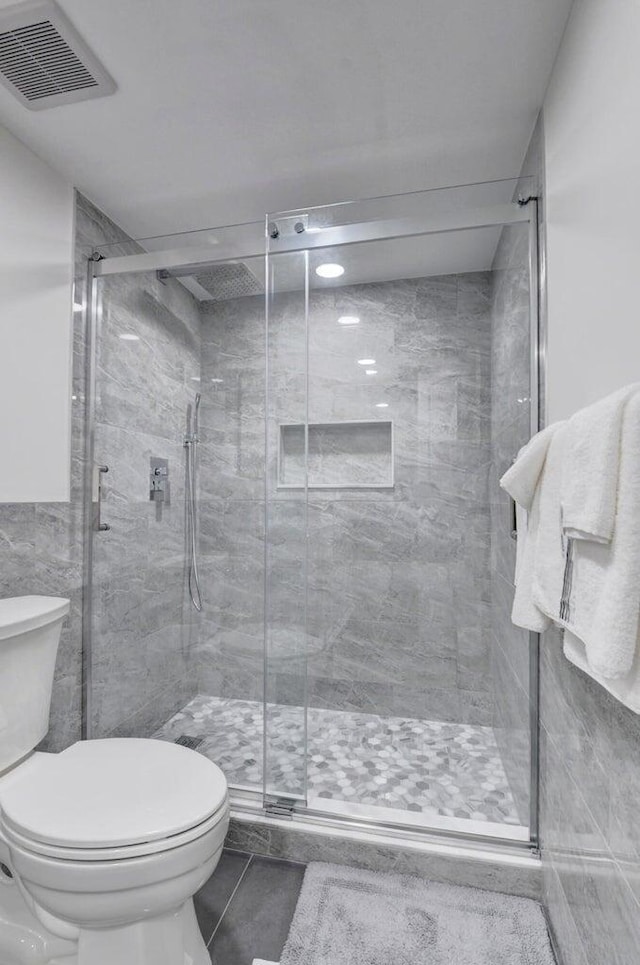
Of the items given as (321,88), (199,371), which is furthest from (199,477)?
(321,88)

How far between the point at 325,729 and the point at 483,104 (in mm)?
2328

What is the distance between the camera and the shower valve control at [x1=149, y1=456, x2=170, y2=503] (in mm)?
2242

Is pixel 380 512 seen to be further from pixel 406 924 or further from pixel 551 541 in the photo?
pixel 406 924

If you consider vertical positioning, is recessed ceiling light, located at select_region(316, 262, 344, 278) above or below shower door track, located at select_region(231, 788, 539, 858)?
above

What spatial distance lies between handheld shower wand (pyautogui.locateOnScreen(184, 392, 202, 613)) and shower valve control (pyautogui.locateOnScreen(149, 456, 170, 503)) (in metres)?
0.12

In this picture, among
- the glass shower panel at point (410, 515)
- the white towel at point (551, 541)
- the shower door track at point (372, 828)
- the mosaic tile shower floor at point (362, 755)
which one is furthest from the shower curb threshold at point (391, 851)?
the white towel at point (551, 541)

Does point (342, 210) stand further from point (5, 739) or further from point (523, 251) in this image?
point (5, 739)

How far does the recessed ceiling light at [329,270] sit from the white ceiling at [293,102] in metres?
0.27

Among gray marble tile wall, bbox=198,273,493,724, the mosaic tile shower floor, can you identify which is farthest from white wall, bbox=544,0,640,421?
the mosaic tile shower floor

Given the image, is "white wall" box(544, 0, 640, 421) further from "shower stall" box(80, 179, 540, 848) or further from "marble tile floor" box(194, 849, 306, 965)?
"marble tile floor" box(194, 849, 306, 965)

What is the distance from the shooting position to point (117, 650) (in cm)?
203

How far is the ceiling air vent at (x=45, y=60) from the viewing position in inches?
46.9

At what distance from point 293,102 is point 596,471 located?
4.64ft

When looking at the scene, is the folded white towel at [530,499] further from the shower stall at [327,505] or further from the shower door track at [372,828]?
the shower door track at [372,828]
